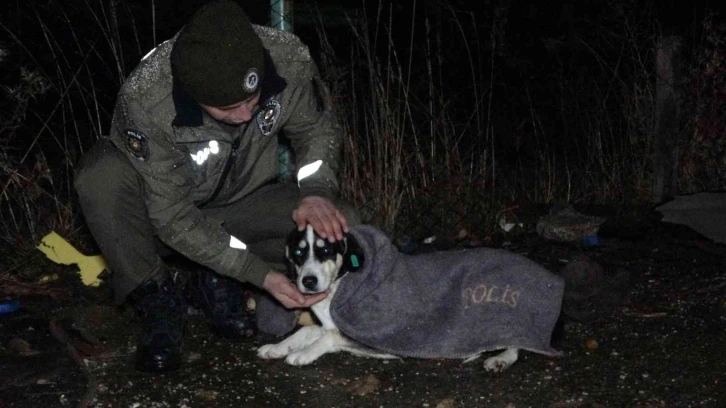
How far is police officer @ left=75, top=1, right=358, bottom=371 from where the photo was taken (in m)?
3.21

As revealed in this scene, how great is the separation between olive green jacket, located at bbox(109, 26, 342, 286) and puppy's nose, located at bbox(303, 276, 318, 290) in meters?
0.17

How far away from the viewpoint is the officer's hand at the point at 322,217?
3.42m

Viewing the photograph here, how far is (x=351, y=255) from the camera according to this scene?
3439mm

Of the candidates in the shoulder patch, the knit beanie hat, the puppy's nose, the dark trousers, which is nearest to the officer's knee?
the dark trousers

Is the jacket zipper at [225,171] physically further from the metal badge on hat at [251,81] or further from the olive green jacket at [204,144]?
the metal badge on hat at [251,81]

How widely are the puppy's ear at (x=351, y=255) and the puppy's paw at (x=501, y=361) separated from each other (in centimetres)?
58

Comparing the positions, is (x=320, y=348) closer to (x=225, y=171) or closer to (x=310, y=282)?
(x=310, y=282)

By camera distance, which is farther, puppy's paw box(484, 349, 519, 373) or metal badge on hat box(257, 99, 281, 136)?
metal badge on hat box(257, 99, 281, 136)

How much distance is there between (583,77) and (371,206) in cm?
366

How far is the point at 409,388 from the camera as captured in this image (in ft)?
10.5

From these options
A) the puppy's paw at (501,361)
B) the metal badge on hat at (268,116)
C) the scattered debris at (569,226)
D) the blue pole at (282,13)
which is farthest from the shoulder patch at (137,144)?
the scattered debris at (569,226)

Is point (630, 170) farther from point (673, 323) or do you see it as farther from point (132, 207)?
point (132, 207)

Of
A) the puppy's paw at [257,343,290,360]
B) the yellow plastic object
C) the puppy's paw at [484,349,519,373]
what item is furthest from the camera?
the yellow plastic object

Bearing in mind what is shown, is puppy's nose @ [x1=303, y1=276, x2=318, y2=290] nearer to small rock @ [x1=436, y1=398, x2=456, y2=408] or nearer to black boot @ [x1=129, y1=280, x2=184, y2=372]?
black boot @ [x1=129, y1=280, x2=184, y2=372]
